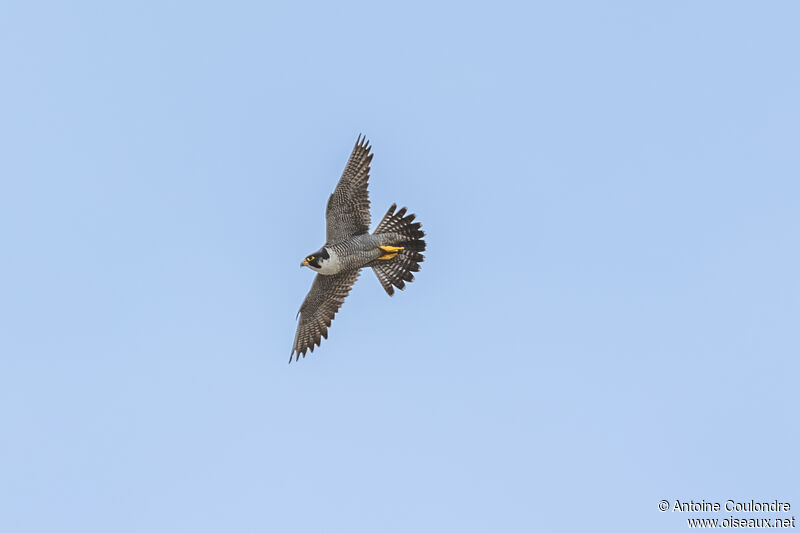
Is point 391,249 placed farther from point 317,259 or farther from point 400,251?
point 317,259

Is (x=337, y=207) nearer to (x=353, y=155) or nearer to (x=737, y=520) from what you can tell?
(x=353, y=155)

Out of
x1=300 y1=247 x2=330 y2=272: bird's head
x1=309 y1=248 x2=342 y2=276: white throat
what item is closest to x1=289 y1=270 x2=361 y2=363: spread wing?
x1=309 y1=248 x2=342 y2=276: white throat

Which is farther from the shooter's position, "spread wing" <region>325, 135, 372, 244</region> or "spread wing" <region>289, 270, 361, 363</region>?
"spread wing" <region>289, 270, 361, 363</region>

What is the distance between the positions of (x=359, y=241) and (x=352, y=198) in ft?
3.50

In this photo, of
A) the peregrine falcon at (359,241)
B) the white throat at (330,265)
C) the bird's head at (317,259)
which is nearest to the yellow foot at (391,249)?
the peregrine falcon at (359,241)

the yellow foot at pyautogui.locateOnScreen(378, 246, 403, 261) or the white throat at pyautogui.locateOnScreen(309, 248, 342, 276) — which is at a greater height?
the yellow foot at pyautogui.locateOnScreen(378, 246, 403, 261)

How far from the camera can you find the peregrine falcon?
73.3 feet

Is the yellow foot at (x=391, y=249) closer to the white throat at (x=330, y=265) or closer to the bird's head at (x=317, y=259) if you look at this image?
the white throat at (x=330, y=265)

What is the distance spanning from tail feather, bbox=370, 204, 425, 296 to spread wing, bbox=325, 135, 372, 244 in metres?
0.57

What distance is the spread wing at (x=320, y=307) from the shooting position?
23.7 metres

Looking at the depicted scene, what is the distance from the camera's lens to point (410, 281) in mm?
23391

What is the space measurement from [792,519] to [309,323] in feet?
40.6

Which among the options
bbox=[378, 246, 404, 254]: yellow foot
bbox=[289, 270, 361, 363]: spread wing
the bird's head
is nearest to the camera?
the bird's head

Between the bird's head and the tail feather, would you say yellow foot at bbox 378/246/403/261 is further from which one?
the bird's head
